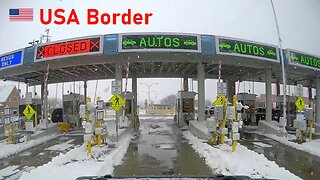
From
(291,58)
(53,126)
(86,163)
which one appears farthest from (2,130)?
(291,58)

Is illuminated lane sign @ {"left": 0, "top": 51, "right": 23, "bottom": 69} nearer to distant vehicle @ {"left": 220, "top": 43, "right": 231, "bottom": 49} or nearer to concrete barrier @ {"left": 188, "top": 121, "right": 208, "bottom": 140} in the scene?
concrete barrier @ {"left": 188, "top": 121, "right": 208, "bottom": 140}

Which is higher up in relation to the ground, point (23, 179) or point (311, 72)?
point (311, 72)

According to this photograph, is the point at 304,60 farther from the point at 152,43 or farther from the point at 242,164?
the point at 242,164

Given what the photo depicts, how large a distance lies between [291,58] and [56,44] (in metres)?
13.3

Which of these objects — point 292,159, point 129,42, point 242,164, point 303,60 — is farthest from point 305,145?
point 129,42

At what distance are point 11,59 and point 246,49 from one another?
13.2 meters

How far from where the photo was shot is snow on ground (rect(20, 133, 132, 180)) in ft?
26.6

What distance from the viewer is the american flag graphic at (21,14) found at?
12.6m

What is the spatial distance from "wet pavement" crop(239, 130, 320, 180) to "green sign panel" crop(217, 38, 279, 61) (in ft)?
15.6

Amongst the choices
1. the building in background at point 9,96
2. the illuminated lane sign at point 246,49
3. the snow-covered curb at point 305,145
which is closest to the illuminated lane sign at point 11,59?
the illuminated lane sign at point 246,49

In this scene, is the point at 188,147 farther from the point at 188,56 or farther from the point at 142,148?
the point at 188,56

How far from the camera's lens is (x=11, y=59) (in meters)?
18.7

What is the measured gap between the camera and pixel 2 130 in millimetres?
22859

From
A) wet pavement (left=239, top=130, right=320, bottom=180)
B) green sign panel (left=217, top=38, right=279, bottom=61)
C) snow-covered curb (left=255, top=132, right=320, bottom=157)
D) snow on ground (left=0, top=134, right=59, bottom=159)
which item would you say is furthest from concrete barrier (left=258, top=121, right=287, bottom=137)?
snow on ground (left=0, top=134, right=59, bottom=159)
